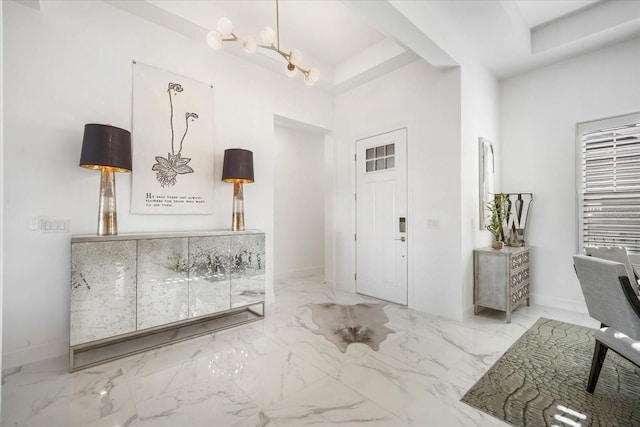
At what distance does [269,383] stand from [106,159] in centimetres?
217

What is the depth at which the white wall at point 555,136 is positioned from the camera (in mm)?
3533

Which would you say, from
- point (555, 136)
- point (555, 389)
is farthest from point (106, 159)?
point (555, 136)

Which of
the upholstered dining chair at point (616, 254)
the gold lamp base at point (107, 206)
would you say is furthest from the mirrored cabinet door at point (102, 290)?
the upholstered dining chair at point (616, 254)

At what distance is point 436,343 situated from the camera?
115 inches

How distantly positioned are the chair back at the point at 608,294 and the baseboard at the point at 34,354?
13.7 feet

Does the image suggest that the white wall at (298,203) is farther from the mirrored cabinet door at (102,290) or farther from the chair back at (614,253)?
the chair back at (614,253)

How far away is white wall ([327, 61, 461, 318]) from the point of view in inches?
142

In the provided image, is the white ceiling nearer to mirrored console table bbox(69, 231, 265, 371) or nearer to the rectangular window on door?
the rectangular window on door

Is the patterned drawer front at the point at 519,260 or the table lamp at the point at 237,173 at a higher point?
the table lamp at the point at 237,173

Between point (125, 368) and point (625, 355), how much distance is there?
3.47m

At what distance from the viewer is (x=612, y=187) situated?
3.54 metres

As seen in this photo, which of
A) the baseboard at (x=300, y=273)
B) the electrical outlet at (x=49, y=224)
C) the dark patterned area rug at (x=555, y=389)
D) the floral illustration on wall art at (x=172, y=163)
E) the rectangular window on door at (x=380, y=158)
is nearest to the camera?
the dark patterned area rug at (x=555, y=389)

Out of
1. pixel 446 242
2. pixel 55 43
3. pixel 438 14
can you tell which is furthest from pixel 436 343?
pixel 55 43

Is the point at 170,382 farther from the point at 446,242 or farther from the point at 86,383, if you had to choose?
the point at 446,242
